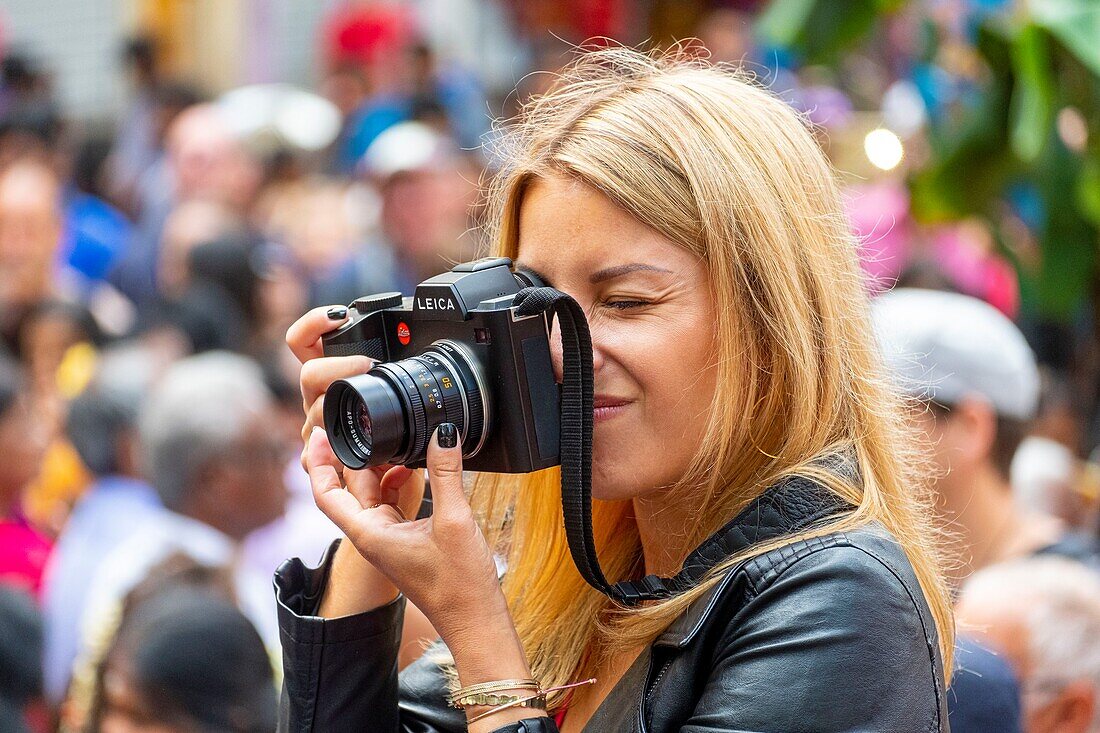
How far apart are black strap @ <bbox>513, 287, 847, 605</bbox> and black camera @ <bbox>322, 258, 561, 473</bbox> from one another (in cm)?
3

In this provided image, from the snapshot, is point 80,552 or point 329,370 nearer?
point 329,370

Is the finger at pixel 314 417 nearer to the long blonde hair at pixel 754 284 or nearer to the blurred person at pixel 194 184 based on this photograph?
the long blonde hair at pixel 754 284

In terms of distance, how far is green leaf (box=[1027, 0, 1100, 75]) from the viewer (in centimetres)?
277

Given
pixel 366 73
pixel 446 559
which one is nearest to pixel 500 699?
pixel 446 559

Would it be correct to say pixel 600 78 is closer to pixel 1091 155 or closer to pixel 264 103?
pixel 1091 155

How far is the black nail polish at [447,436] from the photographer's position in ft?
4.92

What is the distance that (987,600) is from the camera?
2395 mm

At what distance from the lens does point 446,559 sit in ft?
4.88

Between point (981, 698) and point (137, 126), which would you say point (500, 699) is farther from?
point (137, 126)

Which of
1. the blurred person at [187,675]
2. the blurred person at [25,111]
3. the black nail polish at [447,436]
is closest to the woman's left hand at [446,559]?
the black nail polish at [447,436]

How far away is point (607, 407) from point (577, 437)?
0.05 m

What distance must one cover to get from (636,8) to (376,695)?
23.0ft

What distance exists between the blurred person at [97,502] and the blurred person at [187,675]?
840 millimetres

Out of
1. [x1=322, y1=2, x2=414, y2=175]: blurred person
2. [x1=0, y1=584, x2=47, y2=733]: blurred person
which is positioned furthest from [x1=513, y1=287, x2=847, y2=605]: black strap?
[x1=322, y1=2, x2=414, y2=175]: blurred person
